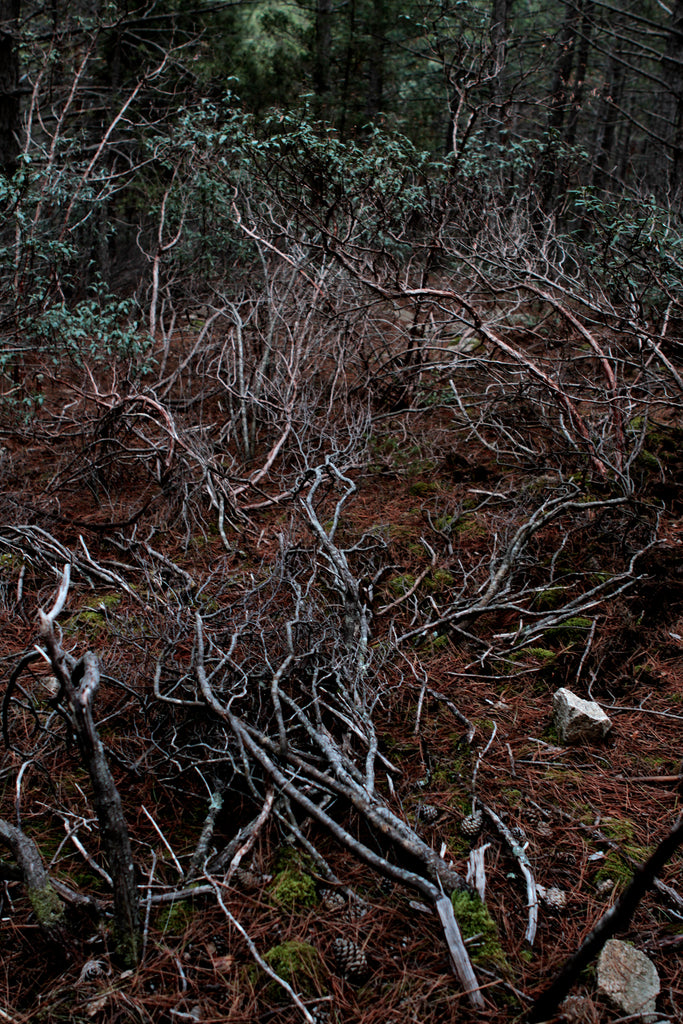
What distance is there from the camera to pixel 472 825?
7.57ft

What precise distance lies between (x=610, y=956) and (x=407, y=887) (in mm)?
582

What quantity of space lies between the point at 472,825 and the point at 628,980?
0.63m

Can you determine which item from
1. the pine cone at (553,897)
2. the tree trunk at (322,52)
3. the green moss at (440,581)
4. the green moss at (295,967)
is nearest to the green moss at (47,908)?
the green moss at (295,967)

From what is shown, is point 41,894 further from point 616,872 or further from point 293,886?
point 616,872

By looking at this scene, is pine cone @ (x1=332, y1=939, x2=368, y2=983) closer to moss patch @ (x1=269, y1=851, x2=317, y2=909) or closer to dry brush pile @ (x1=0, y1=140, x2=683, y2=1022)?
dry brush pile @ (x1=0, y1=140, x2=683, y2=1022)

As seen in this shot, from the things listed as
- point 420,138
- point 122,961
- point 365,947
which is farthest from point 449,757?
point 420,138

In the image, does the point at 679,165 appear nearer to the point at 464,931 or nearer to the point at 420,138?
the point at 420,138

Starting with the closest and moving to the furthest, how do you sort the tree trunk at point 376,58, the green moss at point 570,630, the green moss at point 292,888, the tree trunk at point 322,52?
the green moss at point 292,888 < the green moss at point 570,630 < the tree trunk at point 322,52 < the tree trunk at point 376,58

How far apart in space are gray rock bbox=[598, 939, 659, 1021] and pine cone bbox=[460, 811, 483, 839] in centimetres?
53

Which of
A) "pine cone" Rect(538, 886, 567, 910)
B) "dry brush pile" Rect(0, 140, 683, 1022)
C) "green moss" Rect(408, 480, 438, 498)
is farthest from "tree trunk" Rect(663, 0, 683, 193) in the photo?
"pine cone" Rect(538, 886, 567, 910)

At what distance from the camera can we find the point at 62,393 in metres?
6.99

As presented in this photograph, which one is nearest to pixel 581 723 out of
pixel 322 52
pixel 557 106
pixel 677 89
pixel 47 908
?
pixel 47 908

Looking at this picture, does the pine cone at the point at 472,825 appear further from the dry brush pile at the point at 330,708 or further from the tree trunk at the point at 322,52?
the tree trunk at the point at 322,52

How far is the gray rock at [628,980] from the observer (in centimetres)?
174
